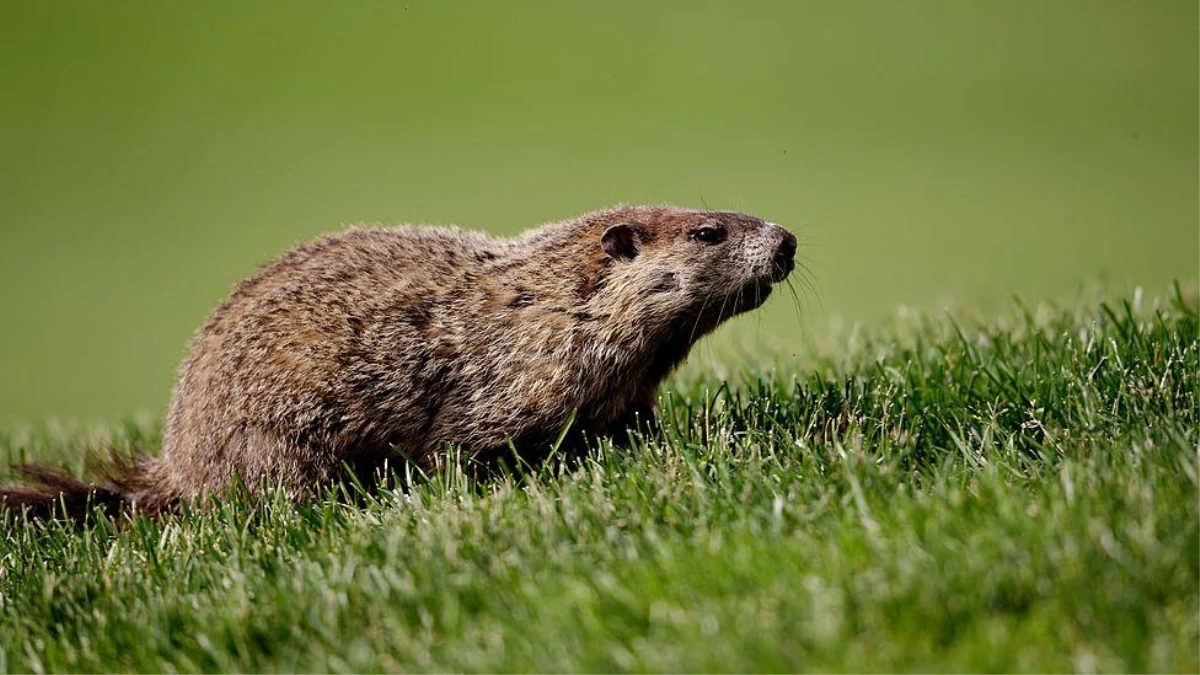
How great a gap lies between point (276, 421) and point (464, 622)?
220 centimetres

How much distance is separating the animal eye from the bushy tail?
8.75 feet

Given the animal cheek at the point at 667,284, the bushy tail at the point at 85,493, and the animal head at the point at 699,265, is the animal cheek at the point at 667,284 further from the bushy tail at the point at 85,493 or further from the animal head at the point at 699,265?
the bushy tail at the point at 85,493

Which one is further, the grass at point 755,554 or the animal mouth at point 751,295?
the animal mouth at point 751,295

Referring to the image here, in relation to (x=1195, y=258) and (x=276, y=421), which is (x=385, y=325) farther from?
(x=1195, y=258)

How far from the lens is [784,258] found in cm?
541

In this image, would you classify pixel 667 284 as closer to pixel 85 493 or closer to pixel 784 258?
pixel 784 258

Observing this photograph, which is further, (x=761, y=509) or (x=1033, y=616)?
(x=761, y=509)

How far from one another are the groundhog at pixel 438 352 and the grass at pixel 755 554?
290 millimetres

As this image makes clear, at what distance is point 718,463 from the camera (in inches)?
168

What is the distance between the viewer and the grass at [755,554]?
2.84 meters

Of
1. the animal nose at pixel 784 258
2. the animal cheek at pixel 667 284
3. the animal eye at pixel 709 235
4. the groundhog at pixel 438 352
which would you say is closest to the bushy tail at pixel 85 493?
the groundhog at pixel 438 352

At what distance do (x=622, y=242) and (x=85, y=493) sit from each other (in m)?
2.70

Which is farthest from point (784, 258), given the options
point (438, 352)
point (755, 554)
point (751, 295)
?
point (755, 554)

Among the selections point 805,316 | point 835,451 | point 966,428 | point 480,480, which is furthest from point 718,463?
point 805,316
